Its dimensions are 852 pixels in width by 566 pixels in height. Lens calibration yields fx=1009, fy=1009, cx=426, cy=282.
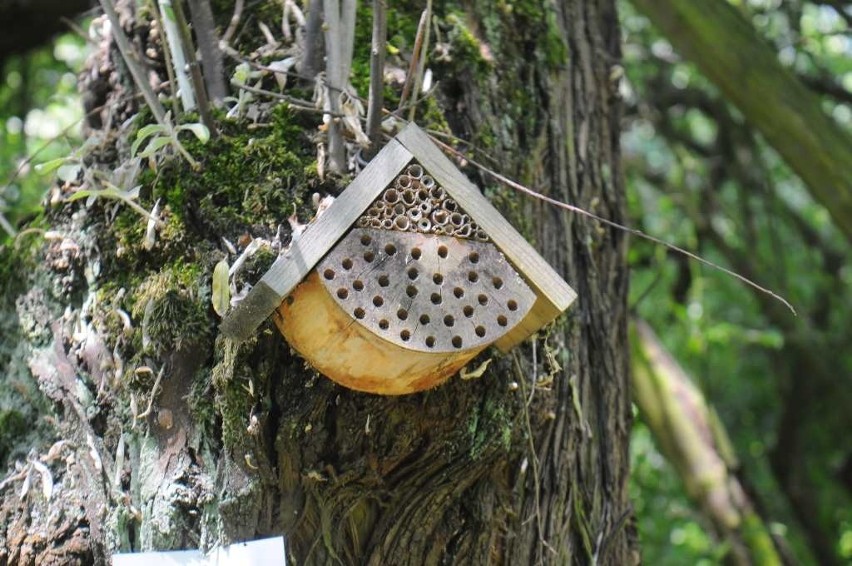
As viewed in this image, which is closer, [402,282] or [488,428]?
[402,282]

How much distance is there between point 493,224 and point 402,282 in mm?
175


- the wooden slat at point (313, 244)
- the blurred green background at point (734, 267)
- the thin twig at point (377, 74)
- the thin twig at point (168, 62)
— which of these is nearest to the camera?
the wooden slat at point (313, 244)

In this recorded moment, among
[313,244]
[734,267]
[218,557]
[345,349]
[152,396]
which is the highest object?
[313,244]

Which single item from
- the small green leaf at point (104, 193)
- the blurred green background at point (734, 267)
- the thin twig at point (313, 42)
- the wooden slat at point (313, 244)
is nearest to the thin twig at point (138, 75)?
the small green leaf at point (104, 193)

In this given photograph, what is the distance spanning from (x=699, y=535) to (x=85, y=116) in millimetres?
4273

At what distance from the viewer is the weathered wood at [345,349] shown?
1397 mm

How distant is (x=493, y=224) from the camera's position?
1494 mm

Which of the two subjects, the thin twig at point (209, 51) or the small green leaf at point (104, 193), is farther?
the thin twig at point (209, 51)

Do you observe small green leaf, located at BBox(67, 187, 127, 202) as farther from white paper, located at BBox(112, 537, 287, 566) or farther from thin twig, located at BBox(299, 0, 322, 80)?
white paper, located at BBox(112, 537, 287, 566)

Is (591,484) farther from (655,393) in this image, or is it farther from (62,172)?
(655,393)

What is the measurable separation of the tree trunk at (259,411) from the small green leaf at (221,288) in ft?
0.26

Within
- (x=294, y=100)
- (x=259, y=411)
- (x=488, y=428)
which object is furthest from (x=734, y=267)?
(x=259, y=411)

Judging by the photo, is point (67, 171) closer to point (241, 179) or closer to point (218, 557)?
point (241, 179)

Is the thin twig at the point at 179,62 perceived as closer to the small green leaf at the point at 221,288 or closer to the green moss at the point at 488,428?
the small green leaf at the point at 221,288
